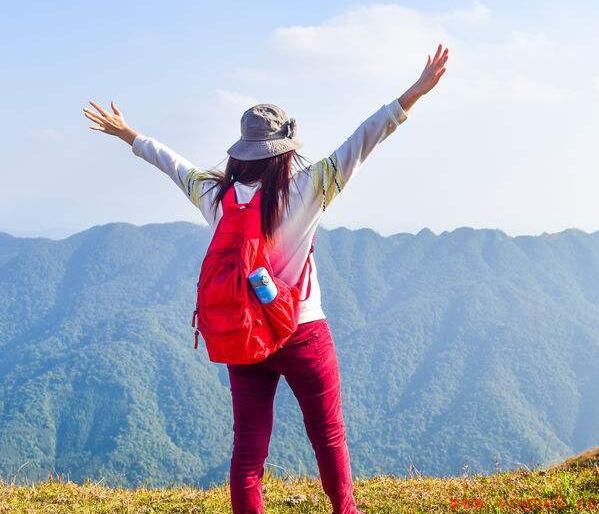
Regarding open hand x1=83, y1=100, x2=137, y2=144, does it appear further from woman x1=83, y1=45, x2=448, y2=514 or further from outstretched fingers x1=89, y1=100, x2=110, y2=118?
woman x1=83, y1=45, x2=448, y2=514

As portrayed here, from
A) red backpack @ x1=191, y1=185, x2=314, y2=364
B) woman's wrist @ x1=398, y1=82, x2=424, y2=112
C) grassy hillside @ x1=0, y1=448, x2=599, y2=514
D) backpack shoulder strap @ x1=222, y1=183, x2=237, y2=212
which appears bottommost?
grassy hillside @ x1=0, y1=448, x2=599, y2=514

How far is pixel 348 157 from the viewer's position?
3.51m

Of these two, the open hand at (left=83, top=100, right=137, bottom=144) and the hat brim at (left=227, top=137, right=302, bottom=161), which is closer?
the hat brim at (left=227, top=137, right=302, bottom=161)

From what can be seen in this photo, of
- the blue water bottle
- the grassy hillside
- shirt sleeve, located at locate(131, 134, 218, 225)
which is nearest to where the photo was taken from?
the blue water bottle

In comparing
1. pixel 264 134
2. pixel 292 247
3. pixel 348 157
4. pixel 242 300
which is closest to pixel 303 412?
pixel 242 300

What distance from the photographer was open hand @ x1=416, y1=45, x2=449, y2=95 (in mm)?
3740

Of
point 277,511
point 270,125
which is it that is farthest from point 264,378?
point 277,511

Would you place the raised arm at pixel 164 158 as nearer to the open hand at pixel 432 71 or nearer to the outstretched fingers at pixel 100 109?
the outstretched fingers at pixel 100 109

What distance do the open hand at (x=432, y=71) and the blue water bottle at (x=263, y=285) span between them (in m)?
1.40

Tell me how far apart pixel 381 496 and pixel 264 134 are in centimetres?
385

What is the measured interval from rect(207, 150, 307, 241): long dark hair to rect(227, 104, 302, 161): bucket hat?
0.14 ft

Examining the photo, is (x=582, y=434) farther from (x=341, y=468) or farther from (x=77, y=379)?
(x=341, y=468)

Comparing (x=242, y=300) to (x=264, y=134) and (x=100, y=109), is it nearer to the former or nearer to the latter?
(x=264, y=134)

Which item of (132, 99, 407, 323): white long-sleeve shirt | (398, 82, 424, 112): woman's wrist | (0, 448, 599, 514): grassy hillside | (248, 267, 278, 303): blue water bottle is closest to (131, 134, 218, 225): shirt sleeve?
(132, 99, 407, 323): white long-sleeve shirt
